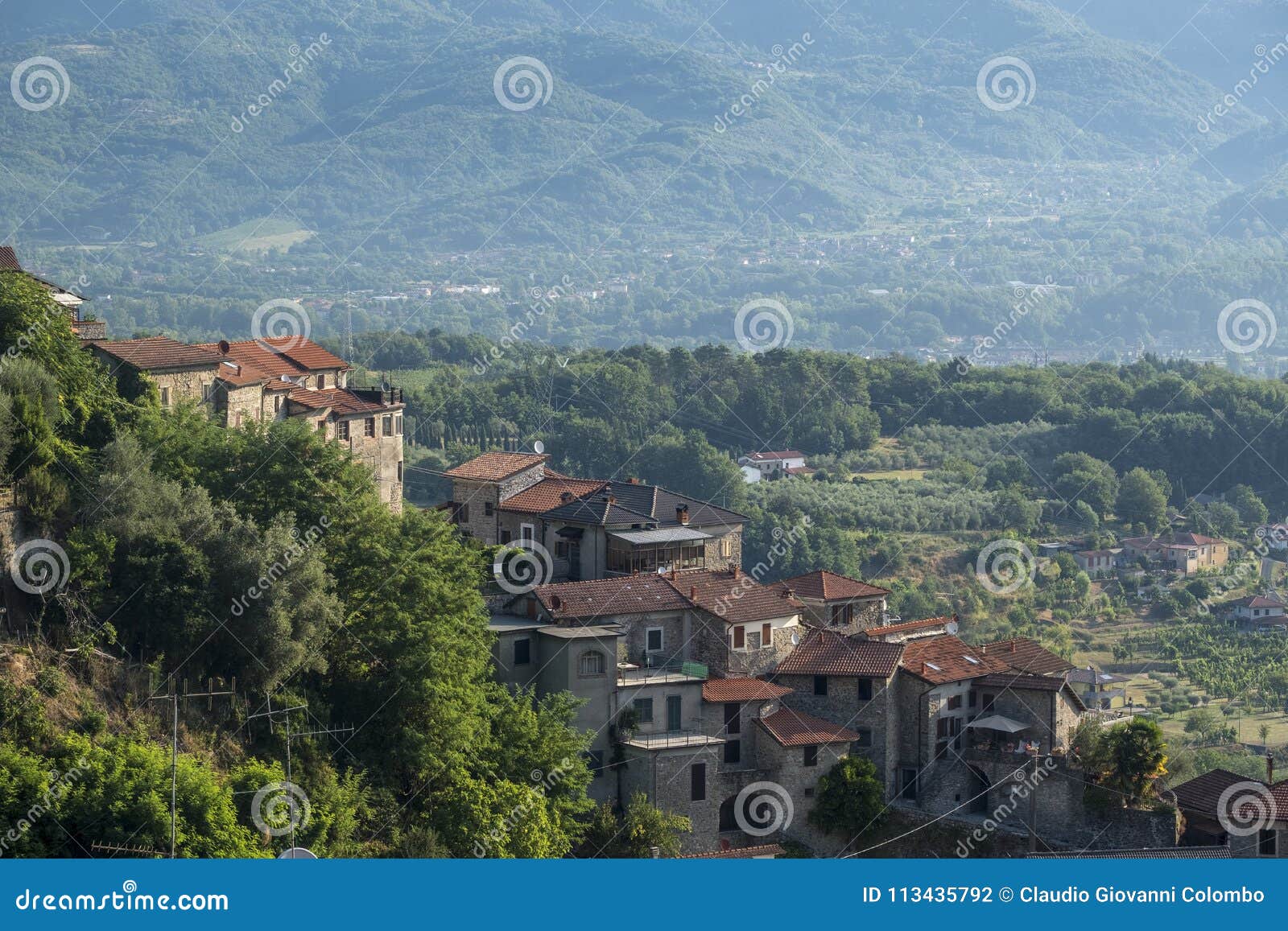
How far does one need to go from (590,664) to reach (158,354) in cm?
1146

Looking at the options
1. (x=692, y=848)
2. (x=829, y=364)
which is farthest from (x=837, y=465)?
(x=692, y=848)

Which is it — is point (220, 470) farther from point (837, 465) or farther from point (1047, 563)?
point (837, 465)

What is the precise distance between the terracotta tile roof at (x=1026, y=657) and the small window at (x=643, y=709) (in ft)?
27.6

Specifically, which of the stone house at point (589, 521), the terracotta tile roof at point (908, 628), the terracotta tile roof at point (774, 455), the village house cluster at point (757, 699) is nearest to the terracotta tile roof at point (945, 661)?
the village house cluster at point (757, 699)

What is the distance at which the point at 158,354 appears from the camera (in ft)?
142

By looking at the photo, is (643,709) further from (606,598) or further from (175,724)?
(175,724)

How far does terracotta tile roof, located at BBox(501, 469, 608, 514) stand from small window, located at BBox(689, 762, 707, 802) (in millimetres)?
8667

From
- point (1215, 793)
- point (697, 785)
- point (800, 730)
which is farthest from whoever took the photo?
point (800, 730)

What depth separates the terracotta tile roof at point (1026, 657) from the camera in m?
44.4

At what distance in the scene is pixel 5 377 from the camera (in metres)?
36.7

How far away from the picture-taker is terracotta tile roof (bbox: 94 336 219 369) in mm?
42156

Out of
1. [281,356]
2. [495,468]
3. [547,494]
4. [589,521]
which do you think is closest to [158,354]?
[281,356]

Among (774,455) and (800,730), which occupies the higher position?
(774,455)

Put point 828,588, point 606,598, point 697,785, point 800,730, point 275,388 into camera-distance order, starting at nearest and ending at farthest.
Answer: point 697,785
point 800,730
point 606,598
point 828,588
point 275,388
